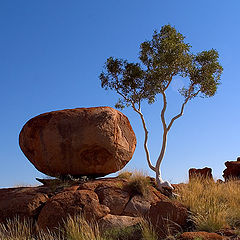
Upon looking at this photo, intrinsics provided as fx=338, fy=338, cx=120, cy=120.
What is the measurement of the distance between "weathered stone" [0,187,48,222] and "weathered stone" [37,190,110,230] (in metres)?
0.61

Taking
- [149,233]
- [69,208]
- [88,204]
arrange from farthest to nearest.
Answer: [88,204] < [69,208] < [149,233]

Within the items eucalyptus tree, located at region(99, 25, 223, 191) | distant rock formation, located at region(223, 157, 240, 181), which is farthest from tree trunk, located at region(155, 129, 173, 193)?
distant rock formation, located at region(223, 157, 240, 181)

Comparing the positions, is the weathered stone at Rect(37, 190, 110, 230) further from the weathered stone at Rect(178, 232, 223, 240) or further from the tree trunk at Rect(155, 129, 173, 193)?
the weathered stone at Rect(178, 232, 223, 240)

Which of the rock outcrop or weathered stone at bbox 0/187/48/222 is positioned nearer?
the rock outcrop

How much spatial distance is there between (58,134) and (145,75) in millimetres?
6864

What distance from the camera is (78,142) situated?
1359 centimetres

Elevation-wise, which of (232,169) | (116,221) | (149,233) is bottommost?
(149,233)

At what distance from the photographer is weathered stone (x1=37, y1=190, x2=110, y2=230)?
443 inches

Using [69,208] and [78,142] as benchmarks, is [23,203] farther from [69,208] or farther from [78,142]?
[78,142]

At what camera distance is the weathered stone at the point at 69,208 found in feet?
36.9

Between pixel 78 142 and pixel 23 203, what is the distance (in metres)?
3.09

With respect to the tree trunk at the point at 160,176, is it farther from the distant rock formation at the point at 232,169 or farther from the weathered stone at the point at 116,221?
the distant rock formation at the point at 232,169

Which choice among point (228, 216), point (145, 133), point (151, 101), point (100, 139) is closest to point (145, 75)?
point (151, 101)

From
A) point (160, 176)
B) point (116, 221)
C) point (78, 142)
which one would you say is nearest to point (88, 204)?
point (116, 221)
